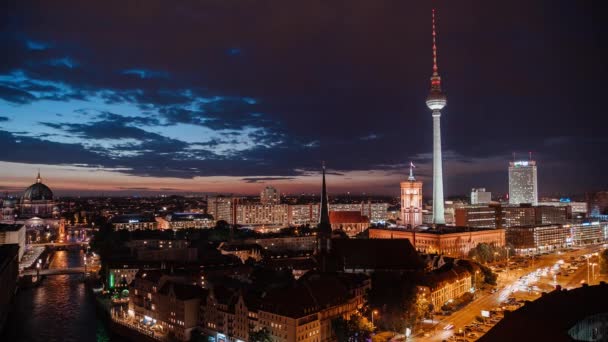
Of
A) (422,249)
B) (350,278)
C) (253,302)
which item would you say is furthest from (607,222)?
(253,302)

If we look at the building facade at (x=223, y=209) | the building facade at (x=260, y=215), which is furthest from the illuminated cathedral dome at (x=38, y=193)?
the building facade at (x=260, y=215)

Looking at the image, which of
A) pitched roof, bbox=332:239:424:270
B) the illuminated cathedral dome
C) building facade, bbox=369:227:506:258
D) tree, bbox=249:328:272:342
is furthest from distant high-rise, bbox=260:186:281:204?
tree, bbox=249:328:272:342

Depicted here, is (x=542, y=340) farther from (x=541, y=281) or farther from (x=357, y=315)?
(x=541, y=281)

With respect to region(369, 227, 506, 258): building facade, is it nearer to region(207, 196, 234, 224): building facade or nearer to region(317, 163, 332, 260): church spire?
region(317, 163, 332, 260): church spire

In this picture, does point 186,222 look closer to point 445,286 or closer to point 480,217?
point 480,217

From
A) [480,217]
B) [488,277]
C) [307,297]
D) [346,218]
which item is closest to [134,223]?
[346,218]

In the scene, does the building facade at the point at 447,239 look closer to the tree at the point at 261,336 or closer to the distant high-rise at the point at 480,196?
the tree at the point at 261,336
